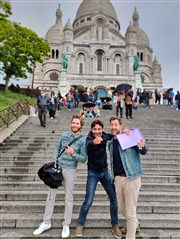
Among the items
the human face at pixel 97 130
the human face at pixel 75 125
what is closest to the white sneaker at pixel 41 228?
the human face at pixel 75 125

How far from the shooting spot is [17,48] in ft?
69.9

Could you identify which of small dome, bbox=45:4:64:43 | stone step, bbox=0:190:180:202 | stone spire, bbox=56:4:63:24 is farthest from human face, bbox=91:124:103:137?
stone spire, bbox=56:4:63:24

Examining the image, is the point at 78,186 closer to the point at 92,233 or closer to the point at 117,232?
the point at 92,233

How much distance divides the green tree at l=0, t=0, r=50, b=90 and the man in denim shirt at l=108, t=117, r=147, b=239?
1989 centimetres

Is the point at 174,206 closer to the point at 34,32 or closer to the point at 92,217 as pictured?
the point at 92,217

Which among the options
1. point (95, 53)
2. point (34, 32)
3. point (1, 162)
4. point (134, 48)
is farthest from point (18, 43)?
point (134, 48)

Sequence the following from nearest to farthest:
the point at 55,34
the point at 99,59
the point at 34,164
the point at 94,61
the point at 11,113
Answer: the point at 34,164
the point at 11,113
the point at 94,61
the point at 99,59
the point at 55,34

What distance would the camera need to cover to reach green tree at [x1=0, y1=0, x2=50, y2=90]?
816 inches

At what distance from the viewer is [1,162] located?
248 inches

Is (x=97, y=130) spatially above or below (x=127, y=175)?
above

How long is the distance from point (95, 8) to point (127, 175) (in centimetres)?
6163

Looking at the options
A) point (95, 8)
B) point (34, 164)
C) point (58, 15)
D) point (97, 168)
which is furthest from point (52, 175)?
Answer: point (58, 15)

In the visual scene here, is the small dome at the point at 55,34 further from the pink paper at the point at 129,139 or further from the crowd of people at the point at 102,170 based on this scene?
the pink paper at the point at 129,139

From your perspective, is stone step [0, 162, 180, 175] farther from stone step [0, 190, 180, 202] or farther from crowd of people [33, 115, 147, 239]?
crowd of people [33, 115, 147, 239]
